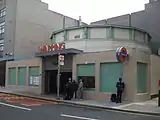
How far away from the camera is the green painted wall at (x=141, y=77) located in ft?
54.7

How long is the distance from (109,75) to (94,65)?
1593 mm

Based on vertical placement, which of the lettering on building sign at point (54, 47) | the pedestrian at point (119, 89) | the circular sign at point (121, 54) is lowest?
the pedestrian at point (119, 89)

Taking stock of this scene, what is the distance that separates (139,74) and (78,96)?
16.7 feet

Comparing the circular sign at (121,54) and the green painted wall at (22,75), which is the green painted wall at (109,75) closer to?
the circular sign at (121,54)

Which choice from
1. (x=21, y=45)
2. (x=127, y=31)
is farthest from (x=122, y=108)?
(x=21, y=45)

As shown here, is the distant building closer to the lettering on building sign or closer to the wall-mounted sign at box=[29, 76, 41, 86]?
the lettering on building sign

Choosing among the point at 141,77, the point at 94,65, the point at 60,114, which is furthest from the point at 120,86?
the point at 60,114

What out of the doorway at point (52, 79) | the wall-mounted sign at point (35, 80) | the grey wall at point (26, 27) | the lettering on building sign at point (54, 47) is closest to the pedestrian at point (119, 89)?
the lettering on building sign at point (54, 47)

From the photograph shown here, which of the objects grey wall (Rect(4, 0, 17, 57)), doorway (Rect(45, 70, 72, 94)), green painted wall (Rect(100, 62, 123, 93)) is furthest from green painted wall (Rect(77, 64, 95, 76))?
grey wall (Rect(4, 0, 17, 57))

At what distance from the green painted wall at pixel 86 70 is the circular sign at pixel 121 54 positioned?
3.02 m

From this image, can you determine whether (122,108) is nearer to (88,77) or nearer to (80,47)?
(88,77)

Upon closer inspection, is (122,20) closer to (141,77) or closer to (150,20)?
(150,20)

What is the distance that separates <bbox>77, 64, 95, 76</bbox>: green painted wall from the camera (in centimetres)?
1815

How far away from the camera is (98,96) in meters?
17.3
